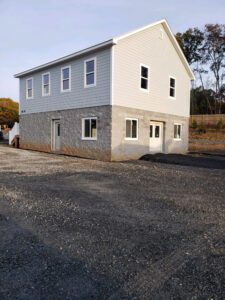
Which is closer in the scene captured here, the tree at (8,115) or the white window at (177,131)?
the white window at (177,131)

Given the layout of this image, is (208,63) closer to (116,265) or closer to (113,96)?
(113,96)

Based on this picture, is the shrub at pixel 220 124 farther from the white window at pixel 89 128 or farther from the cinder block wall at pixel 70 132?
the cinder block wall at pixel 70 132

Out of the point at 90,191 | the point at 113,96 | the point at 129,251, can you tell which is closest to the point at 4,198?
the point at 90,191

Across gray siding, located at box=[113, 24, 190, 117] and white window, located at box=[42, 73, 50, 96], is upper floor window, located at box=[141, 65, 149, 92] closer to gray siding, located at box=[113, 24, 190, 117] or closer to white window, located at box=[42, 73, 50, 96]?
gray siding, located at box=[113, 24, 190, 117]

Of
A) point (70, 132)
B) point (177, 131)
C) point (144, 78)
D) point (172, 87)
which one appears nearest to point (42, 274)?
point (70, 132)

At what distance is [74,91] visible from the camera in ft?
52.4

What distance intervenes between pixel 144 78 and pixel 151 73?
0.81 m

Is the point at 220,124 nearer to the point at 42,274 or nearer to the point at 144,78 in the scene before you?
the point at 144,78

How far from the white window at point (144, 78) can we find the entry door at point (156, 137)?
233cm

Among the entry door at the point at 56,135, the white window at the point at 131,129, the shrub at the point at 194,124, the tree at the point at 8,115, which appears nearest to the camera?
the white window at the point at 131,129

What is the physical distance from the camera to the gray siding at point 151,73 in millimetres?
14203

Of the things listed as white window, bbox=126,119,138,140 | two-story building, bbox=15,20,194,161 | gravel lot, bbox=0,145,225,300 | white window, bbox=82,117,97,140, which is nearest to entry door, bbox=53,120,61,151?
two-story building, bbox=15,20,194,161

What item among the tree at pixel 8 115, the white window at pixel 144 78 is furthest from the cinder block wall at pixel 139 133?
the tree at pixel 8 115

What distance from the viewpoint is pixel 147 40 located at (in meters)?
16.0
